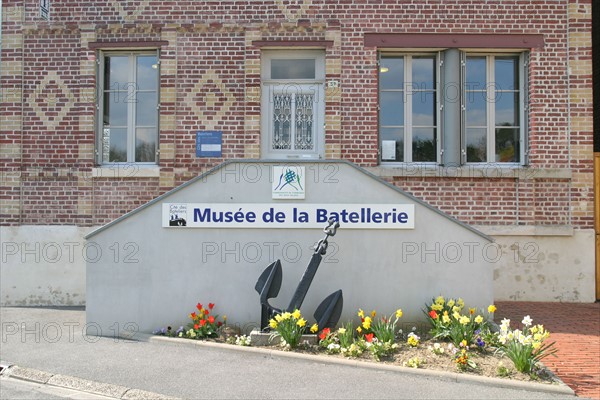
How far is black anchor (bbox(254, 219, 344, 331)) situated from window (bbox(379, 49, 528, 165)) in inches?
159

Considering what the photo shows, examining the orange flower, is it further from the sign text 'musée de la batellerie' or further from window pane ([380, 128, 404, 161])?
window pane ([380, 128, 404, 161])

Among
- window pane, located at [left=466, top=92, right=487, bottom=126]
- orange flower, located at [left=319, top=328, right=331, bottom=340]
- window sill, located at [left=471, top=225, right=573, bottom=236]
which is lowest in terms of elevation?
orange flower, located at [left=319, top=328, right=331, bottom=340]

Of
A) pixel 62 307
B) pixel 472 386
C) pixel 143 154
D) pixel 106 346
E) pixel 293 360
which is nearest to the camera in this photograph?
pixel 472 386

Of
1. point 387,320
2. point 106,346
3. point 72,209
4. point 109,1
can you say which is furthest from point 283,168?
point 109,1

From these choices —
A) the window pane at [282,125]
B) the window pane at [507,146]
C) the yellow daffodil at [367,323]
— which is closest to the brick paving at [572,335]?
the yellow daffodil at [367,323]

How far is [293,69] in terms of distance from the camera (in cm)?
1096

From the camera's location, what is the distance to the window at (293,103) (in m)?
10.8

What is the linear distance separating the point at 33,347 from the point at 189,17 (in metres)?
6.36

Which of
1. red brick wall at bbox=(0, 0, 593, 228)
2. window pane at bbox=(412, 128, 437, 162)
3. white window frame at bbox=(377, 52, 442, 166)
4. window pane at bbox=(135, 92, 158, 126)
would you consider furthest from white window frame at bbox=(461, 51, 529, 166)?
window pane at bbox=(135, 92, 158, 126)

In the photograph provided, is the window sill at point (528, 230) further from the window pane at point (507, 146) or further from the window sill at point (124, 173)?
the window sill at point (124, 173)

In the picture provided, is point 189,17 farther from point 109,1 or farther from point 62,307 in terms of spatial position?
point 62,307

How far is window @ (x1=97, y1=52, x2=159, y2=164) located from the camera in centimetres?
1101

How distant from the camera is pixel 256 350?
22.9 feet

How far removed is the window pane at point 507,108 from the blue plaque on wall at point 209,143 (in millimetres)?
5191
